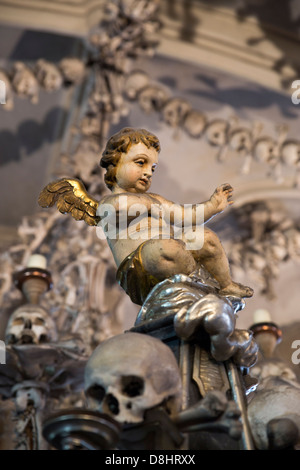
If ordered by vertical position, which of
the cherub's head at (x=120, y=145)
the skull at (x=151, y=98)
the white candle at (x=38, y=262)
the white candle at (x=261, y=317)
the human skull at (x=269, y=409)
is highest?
the skull at (x=151, y=98)

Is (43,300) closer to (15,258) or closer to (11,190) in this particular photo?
(15,258)

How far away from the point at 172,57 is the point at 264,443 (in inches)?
176

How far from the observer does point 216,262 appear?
1.70 m

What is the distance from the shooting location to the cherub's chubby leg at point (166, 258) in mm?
1587

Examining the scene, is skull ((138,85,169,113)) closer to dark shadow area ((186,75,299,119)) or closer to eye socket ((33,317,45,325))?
dark shadow area ((186,75,299,119))

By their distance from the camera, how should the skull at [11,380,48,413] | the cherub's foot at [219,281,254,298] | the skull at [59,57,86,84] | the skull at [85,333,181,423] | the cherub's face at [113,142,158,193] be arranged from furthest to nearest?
the skull at [59,57,86,84] → the skull at [11,380,48,413] → the cherub's face at [113,142,158,193] → the cherub's foot at [219,281,254,298] → the skull at [85,333,181,423]

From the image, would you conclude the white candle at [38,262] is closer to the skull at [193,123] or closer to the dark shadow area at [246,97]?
the skull at [193,123]

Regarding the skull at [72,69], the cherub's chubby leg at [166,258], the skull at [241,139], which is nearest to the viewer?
the cherub's chubby leg at [166,258]

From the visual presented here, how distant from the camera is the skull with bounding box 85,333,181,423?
1271 millimetres

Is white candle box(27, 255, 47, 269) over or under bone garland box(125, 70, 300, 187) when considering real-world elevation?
under

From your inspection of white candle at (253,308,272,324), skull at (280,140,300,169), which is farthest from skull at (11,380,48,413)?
skull at (280,140,300,169)

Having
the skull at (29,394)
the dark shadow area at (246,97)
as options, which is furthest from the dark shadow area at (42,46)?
the skull at (29,394)

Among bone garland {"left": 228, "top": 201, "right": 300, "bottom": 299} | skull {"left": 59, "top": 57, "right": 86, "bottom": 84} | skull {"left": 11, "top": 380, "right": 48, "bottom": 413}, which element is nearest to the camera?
skull {"left": 11, "top": 380, "right": 48, "bottom": 413}
